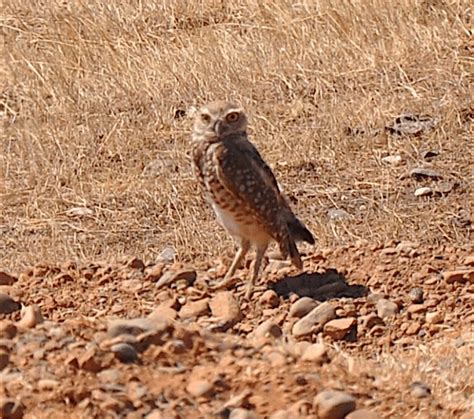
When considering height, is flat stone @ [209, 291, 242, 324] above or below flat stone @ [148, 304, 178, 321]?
below

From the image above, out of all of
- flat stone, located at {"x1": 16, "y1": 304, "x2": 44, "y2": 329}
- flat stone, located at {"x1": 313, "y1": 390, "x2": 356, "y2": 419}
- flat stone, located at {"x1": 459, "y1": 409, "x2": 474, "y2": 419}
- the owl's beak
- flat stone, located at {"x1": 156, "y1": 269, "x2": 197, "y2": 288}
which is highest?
the owl's beak

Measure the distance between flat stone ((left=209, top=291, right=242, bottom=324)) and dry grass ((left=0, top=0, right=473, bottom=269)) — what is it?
1.07 m

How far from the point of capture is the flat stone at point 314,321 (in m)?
6.30

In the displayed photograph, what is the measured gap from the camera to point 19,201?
889cm

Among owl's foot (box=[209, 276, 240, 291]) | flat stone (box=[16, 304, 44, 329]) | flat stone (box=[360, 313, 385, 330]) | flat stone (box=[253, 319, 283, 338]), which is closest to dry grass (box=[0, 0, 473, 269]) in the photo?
owl's foot (box=[209, 276, 240, 291])

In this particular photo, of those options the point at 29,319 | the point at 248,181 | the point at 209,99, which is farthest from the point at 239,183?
the point at 209,99

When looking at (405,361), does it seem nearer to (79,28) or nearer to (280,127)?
(280,127)

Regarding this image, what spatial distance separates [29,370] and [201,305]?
2050 millimetres

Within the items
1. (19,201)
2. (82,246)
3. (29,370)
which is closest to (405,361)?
(29,370)

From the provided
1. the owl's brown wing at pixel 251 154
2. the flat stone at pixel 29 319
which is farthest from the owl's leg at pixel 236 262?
Answer: the flat stone at pixel 29 319

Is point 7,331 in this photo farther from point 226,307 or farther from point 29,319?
point 226,307

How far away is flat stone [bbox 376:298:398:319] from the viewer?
6.55 meters

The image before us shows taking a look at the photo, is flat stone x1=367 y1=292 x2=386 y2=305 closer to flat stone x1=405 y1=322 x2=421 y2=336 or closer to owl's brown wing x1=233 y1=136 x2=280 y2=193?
flat stone x1=405 y1=322 x2=421 y2=336

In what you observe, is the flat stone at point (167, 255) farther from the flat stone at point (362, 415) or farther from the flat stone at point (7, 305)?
the flat stone at point (362, 415)
